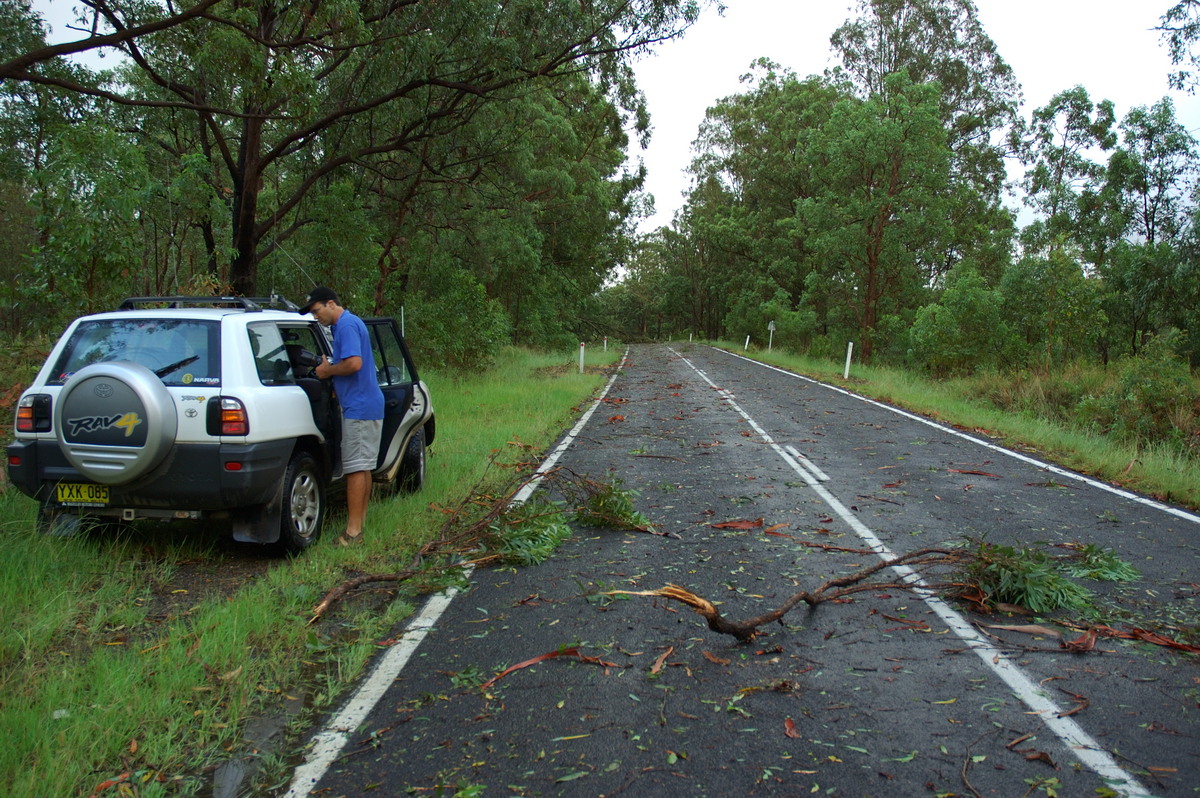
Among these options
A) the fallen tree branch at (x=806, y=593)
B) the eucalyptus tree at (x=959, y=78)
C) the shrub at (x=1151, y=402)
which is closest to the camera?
the fallen tree branch at (x=806, y=593)

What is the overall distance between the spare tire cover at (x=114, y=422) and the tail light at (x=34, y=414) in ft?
0.98

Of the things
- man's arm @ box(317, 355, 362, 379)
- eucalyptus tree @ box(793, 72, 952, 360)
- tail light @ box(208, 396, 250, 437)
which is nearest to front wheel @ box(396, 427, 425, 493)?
man's arm @ box(317, 355, 362, 379)

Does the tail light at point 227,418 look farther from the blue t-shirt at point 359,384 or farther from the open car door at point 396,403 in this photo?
the open car door at point 396,403

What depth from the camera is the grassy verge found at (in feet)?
30.8

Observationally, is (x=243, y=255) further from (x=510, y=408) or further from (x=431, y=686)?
(x=431, y=686)

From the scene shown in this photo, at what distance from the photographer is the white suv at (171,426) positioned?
17.5 feet

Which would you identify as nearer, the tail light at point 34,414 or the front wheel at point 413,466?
the tail light at point 34,414

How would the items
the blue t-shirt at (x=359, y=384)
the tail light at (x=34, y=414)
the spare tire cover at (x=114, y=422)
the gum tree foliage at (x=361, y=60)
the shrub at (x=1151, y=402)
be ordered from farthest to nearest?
1. the shrub at (x=1151, y=402)
2. the gum tree foliage at (x=361, y=60)
3. the blue t-shirt at (x=359, y=384)
4. the tail light at (x=34, y=414)
5. the spare tire cover at (x=114, y=422)

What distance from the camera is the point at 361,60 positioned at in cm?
1595

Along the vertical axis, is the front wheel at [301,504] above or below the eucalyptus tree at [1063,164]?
below

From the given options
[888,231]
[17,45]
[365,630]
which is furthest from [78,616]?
[888,231]

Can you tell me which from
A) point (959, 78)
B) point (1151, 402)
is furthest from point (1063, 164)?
point (1151, 402)

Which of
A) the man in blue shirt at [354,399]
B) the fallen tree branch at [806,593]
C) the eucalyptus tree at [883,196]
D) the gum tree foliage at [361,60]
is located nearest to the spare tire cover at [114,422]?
the man in blue shirt at [354,399]

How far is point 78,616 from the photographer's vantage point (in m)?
4.83
